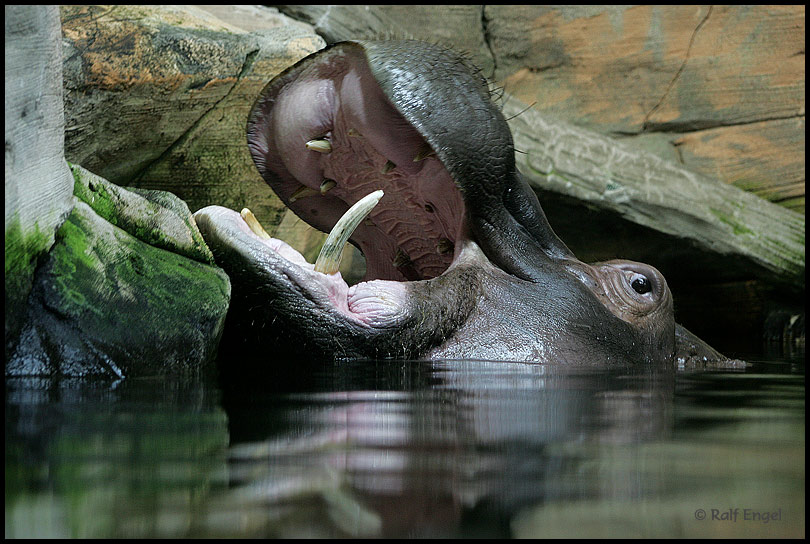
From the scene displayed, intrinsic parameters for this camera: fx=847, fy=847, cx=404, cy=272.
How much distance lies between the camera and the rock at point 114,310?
80.6 inches

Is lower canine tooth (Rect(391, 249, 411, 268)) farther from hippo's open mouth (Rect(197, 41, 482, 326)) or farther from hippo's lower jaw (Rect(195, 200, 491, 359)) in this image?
hippo's lower jaw (Rect(195, 200, 491, 359))

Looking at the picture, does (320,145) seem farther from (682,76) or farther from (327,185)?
(682,76)

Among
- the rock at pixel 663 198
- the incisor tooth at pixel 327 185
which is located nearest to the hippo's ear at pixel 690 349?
the incisor tooth at pixel 327 185

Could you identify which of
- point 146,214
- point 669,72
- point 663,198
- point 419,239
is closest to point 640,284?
point 419,239

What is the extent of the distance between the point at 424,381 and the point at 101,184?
110 centimetres

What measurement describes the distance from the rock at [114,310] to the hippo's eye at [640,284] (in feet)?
5.31

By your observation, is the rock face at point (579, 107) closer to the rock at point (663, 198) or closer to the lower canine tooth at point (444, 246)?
the rock at point (663, 198)

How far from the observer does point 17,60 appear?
6.78 ft

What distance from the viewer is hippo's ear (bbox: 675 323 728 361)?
11.6ft

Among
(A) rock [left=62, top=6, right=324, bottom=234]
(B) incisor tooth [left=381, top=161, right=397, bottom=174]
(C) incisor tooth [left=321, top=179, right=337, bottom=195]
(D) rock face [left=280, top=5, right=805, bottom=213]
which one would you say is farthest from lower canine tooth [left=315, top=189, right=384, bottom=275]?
(D) rock face [left=280, top=5, right=805, bottom=213]

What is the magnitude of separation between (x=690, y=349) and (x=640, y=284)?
0.47 meters

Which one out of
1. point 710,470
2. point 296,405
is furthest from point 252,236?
point 710,470

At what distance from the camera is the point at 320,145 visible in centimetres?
303

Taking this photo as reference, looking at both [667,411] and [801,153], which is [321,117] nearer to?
[667,411]
